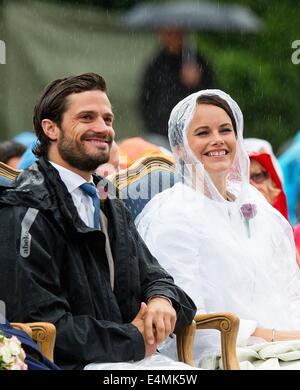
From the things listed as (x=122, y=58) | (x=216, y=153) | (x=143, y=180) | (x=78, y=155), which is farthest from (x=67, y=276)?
(x=122, y=58)

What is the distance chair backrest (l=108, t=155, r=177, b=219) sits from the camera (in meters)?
7.68

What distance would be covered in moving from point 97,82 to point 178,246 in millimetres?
973

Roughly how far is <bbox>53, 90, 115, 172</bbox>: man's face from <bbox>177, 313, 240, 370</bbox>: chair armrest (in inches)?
34.7

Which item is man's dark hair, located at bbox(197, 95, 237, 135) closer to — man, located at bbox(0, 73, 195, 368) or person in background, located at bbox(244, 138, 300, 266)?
man, located at bbox(0, 73, 195, 368)

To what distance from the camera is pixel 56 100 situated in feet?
21.9

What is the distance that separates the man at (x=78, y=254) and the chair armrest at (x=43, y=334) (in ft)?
0.43

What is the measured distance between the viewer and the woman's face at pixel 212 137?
748cm

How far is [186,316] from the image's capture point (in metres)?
6.67

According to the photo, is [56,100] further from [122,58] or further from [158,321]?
[122,58]

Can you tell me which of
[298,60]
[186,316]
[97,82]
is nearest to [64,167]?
[97,82]

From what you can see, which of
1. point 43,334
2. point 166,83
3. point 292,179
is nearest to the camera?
point 43,334

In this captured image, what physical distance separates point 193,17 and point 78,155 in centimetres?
868

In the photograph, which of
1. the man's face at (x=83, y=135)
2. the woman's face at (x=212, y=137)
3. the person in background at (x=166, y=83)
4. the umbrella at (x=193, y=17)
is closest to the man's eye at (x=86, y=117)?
the man's face at (x=83, y=135)
